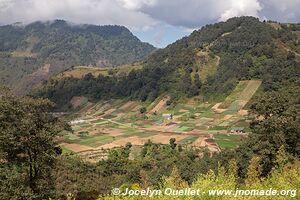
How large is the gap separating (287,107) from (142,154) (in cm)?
6900

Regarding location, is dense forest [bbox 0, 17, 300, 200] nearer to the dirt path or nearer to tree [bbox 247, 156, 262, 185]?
tree [bbox 247, 156, 262, 185]

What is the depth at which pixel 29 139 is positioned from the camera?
36406 mm

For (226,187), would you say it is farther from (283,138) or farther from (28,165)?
(283,138)

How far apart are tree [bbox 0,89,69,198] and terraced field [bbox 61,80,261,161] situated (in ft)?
282

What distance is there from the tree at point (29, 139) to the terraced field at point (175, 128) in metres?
86.0

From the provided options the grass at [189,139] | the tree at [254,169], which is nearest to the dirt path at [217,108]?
the grass at [189,139]

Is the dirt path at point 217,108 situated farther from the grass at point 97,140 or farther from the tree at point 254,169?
the tree at point 254,169

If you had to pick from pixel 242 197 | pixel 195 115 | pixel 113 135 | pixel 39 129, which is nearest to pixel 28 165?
pixel 39 129

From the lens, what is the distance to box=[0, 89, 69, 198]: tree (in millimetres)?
36000

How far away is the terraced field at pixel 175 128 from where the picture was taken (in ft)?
449

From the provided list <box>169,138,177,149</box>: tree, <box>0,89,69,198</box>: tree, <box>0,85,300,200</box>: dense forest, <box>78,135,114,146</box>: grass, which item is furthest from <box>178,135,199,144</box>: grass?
<box>0,89,69,198</box>: tree

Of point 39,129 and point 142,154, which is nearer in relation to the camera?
point 39,129

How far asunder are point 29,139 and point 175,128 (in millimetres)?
126109

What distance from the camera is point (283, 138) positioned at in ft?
192
